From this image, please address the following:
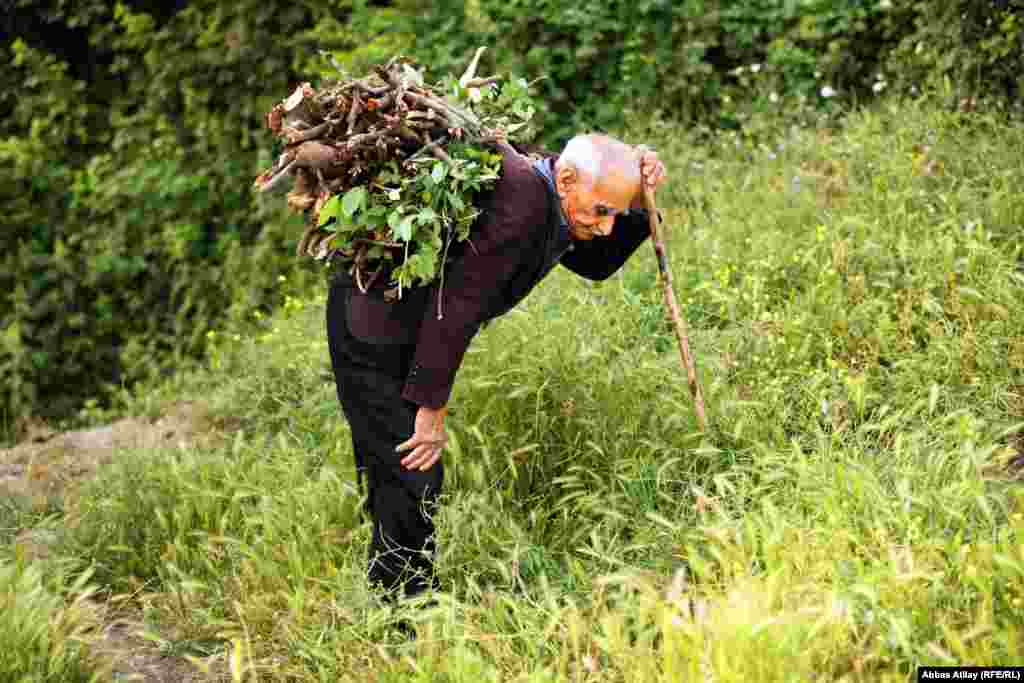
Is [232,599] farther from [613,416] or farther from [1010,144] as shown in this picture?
[1010,144]

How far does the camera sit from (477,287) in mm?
2914

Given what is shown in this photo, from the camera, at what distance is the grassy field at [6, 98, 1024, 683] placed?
2.62 metres

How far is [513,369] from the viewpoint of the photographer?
12.7 feet

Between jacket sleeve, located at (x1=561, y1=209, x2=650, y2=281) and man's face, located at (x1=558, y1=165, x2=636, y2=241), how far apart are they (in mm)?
234

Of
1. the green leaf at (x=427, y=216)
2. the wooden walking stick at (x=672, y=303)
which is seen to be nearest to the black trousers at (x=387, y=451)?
the green leaf at (x=427, y=216)

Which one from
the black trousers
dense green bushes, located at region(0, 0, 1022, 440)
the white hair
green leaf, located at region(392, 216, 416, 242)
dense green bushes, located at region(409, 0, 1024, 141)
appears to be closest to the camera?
green leaf, located at region(392, 216, 416, 242)

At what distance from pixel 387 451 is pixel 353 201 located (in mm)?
751

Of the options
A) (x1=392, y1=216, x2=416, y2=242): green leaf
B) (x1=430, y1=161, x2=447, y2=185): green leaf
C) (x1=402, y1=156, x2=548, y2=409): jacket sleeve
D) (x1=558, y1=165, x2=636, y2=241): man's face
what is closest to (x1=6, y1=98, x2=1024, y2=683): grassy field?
(x1=402, y1=156, x2=548, y2=409): jacket sleeve

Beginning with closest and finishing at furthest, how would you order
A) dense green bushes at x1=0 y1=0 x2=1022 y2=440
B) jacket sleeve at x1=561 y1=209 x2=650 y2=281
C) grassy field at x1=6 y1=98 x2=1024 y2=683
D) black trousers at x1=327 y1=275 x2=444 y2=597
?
1. grassy field at x1=6 y1=98 x2=1024 y2=683
2. black trousers at x1=327 y1=275 x2=444 y2=597
3. jacket sleeve at x1=561 y1=209 x2=650 y2=281
4. dense green bushes at x1=0 y1=0 x2=1022 y2=440

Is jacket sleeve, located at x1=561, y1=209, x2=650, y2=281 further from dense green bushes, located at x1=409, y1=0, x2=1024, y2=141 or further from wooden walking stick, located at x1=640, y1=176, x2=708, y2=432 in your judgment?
dense green bushes, located at x1=409, y1=0, x2=1024, y2=141

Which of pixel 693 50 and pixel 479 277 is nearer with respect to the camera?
pixel 479 277

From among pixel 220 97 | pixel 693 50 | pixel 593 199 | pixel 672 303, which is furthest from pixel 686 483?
pixel 220 97

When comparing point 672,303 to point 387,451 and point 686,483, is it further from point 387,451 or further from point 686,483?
point 387,451

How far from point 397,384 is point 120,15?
18.5ft
